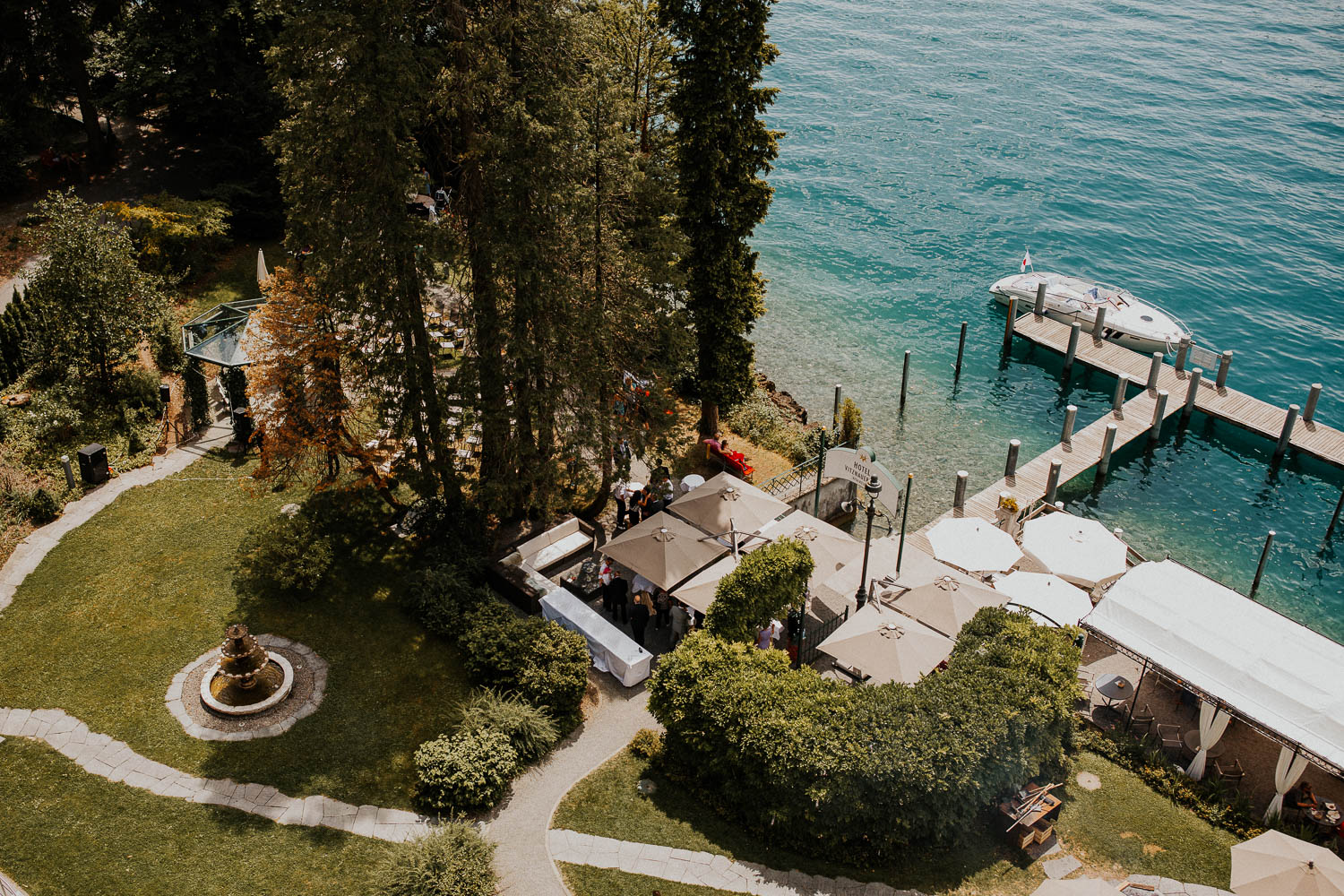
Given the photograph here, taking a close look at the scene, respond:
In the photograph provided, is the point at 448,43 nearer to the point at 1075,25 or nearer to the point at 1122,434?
the point at 1122,434

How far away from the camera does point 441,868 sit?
615 inches

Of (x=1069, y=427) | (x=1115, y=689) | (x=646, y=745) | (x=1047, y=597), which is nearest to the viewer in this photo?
(x=646, y=745)

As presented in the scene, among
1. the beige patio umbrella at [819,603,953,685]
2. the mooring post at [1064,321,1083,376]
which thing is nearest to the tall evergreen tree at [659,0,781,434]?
the beige patio umbrella at [819,603,953,685]

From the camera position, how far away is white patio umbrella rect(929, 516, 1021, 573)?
24.2 meters

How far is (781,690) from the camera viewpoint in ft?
59.7

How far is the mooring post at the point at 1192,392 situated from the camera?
36.7 m

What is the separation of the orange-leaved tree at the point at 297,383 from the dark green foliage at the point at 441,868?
10470 mm

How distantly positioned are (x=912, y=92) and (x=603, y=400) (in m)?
53.5

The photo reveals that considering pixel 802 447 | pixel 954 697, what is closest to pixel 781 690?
pixel 954 697

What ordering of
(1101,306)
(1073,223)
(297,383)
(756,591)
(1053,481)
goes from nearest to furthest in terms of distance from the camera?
(756,591)
(297,383)
(1053,481)
(1101,306)
(1073,223)

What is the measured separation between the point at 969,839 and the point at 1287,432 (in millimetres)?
25662

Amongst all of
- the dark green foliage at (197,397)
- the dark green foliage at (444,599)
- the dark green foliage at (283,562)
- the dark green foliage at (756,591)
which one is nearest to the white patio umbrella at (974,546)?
the dark green foliage at (756,591)

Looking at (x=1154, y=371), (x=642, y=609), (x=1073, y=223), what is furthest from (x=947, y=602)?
(x=1073, y=223)

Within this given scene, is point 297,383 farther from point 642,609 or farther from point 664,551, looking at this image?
point 642,609
